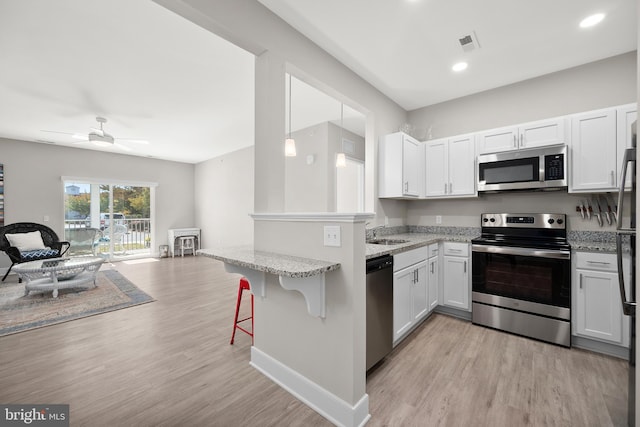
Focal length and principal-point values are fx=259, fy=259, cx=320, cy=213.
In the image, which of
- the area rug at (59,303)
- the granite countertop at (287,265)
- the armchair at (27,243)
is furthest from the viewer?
the armchair at (27,243)

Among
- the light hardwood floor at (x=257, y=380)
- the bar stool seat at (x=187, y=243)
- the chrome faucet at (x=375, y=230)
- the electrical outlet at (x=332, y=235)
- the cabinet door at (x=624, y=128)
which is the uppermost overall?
the cabinet door at (x=624, y=128)

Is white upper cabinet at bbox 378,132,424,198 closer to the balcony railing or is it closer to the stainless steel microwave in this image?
the stainless steel microwave

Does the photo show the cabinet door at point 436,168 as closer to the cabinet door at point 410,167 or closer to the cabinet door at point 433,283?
the cabinet door at point 410,167

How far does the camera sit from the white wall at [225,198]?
620cm

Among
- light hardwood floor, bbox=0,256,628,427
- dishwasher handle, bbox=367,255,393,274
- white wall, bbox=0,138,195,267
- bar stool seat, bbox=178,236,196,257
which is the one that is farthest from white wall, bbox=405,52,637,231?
white wall, bbox=0,138,195,267

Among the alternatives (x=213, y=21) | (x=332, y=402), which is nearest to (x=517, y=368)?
(x=332, y=402)

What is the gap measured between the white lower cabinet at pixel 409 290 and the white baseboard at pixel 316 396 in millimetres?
796

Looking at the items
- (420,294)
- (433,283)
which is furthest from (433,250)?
(420,294)

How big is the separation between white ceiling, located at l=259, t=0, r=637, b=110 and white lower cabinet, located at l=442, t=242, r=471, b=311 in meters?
1.97

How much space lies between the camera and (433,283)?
289cm

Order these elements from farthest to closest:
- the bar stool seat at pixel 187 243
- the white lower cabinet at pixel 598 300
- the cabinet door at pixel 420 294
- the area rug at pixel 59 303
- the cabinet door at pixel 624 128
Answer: the bar stool seat at pixel 187 243 < the area rug at pixel 59 303 < the cabinet door at pixel 420 294 < the cabinet door at pixel 624 128 < the white lower cabinet at pixel 598 300

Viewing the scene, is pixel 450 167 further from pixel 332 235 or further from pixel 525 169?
pixel 332 235

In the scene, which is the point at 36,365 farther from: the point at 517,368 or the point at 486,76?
the point at 486,76

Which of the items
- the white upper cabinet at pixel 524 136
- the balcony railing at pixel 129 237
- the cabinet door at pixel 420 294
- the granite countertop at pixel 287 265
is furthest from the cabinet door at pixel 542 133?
the balcony railing at pixel 129 237
